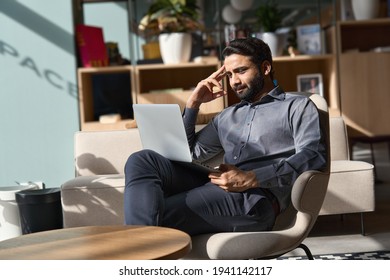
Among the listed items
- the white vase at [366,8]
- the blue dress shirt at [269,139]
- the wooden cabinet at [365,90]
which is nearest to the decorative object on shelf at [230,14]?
the white vase at [366,8]

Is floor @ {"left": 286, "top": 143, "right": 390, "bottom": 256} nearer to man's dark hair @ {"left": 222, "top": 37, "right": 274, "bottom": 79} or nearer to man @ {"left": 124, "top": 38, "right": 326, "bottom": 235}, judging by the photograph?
man @ {"left": 124, "top": 38, "right": 326, "bottom": 235}

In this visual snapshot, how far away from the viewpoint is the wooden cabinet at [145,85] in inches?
167

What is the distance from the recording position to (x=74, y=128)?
418 centimetres

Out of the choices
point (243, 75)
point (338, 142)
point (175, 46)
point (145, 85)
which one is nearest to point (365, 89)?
point (338, 142)

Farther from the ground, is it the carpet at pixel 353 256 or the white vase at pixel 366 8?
the white vase at pixel 366 8

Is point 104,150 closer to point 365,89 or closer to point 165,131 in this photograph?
point 165,131

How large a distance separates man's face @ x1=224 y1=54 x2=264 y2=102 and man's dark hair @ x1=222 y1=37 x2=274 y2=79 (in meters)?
0.01

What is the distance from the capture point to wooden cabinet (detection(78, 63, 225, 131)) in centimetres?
425

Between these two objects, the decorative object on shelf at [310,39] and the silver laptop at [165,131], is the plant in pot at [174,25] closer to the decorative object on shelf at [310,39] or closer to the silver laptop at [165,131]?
the decorative object on shelf at [310,39]

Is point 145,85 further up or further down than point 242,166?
further up

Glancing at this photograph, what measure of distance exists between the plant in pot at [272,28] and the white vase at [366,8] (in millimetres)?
549

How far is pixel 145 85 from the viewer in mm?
4691

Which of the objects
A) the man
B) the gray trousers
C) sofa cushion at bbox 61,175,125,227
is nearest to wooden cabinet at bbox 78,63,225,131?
sofa cushion at bbox 61,175,125,227

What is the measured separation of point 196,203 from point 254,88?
0.49 m
